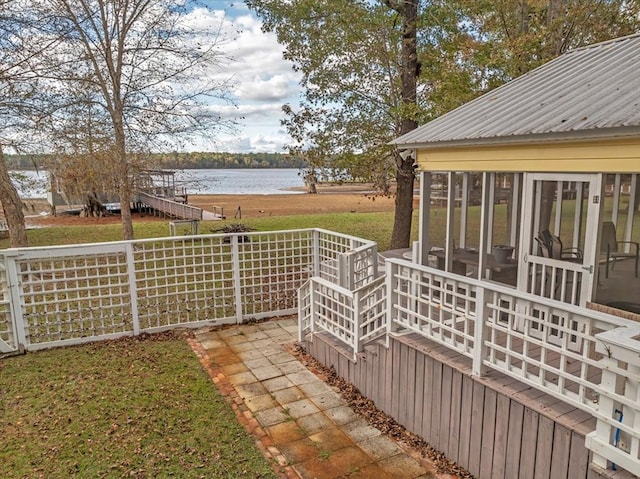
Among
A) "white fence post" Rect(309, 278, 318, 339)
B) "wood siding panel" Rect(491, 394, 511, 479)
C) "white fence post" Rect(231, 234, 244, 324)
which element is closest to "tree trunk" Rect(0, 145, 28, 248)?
"white fence post" Rect(231, 234, 244, 324)

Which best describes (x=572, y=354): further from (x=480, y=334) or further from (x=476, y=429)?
(x=476, y=429)

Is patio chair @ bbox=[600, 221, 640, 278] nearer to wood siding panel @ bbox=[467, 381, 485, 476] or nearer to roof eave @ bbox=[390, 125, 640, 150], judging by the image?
roof eave @ bbox=[390, 125, 640, 150]

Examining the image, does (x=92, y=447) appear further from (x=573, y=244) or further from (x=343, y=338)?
(x=573, y=244)

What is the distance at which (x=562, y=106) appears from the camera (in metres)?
4.07

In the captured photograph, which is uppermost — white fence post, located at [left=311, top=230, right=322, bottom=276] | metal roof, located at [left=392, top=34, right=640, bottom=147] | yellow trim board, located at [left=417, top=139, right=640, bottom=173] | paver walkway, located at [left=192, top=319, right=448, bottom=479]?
metal roof, located at [left=392, top=34, right=640, bottom=147]

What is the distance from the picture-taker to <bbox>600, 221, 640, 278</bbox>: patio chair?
12.6 ft

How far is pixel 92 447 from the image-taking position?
12.3 ft

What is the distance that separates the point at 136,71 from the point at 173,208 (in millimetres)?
13639

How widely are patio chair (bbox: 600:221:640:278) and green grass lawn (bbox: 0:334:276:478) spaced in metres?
3.42

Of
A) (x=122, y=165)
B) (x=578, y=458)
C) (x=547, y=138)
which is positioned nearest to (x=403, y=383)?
(x=578, y=458)

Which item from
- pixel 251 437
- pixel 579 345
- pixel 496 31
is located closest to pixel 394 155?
pixel 496 31

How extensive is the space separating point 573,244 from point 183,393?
4233 millimetres

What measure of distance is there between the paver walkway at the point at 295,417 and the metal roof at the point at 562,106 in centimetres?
299

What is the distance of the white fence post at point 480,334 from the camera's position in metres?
3.34
